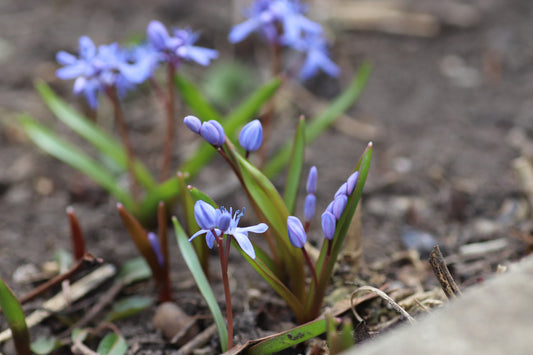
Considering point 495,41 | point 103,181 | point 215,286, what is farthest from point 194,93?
point 495,41

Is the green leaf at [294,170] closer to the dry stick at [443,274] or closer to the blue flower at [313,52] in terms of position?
the dry stick at [443,274]

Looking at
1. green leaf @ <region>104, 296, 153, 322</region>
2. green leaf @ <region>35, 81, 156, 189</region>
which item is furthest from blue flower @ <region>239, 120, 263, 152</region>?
green leaf @ <region>35, 81, 156, 189</region>

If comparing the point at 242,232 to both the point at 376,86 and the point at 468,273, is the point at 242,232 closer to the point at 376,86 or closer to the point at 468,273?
the point at 468,273

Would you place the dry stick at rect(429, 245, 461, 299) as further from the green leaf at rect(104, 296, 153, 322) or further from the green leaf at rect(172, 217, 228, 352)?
the green leaf at rect(104, 296, 153, 322)

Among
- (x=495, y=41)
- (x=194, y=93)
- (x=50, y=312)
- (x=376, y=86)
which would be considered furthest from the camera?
(x=495, y=41)

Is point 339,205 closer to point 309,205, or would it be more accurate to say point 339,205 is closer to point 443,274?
point 309,205

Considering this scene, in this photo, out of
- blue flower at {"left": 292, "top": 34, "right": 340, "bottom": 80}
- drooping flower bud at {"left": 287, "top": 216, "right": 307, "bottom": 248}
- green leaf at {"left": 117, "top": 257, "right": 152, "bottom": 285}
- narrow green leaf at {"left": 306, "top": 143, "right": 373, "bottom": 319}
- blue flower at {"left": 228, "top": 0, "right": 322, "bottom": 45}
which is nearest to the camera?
drooping flower bud at {"left": 287, "top": 216, "right": 307, "bottom": 248}

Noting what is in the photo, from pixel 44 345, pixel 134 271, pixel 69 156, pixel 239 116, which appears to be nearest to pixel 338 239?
pixel 239 116
